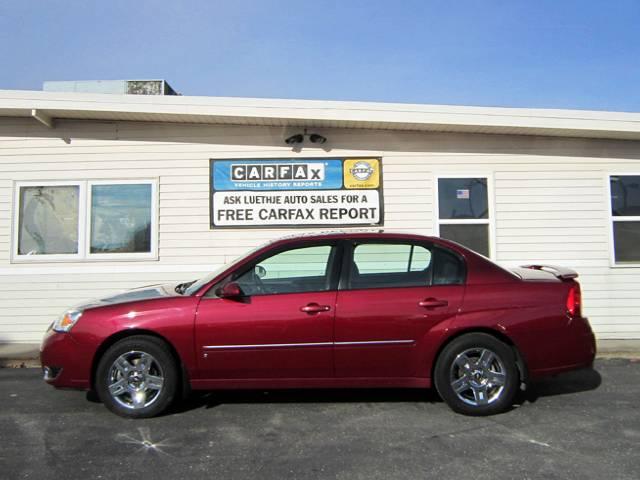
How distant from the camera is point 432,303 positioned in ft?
15.3

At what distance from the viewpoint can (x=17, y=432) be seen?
4.41 metres

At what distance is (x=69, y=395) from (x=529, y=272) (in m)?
4.66

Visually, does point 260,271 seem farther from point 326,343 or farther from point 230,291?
point 326,343

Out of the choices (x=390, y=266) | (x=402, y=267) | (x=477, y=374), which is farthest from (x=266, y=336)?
(x=477, y=374)

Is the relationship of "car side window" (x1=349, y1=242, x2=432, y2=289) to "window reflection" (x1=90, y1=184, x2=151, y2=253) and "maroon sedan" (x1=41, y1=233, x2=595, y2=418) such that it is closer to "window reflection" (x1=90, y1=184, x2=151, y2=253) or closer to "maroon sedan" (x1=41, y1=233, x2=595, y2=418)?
"maroon sedan" (x1=41, y1=233, x2=595, y2=418)


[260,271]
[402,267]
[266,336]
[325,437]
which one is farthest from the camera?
[402,267]

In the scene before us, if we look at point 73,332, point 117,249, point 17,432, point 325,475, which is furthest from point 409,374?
point 117,249

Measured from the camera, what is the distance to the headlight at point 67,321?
4.72 metres

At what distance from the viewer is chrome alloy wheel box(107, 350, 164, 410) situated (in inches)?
182

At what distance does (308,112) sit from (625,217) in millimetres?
4982

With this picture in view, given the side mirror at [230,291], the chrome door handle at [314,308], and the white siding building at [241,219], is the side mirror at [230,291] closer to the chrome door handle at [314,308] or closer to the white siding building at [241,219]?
the chrome door handle at [314,308]

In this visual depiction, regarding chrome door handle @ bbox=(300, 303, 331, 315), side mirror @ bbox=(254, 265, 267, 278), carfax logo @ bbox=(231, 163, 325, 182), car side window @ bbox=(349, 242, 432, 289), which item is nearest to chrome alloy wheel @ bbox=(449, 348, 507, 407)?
car side window @ bbox=(349, 242, 432, 289)

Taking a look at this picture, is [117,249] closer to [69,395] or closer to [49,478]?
[69,395]

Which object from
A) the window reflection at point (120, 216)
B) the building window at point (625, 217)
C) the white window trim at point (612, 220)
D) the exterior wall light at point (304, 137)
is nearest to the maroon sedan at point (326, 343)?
the window reflection at point (120, 216)
